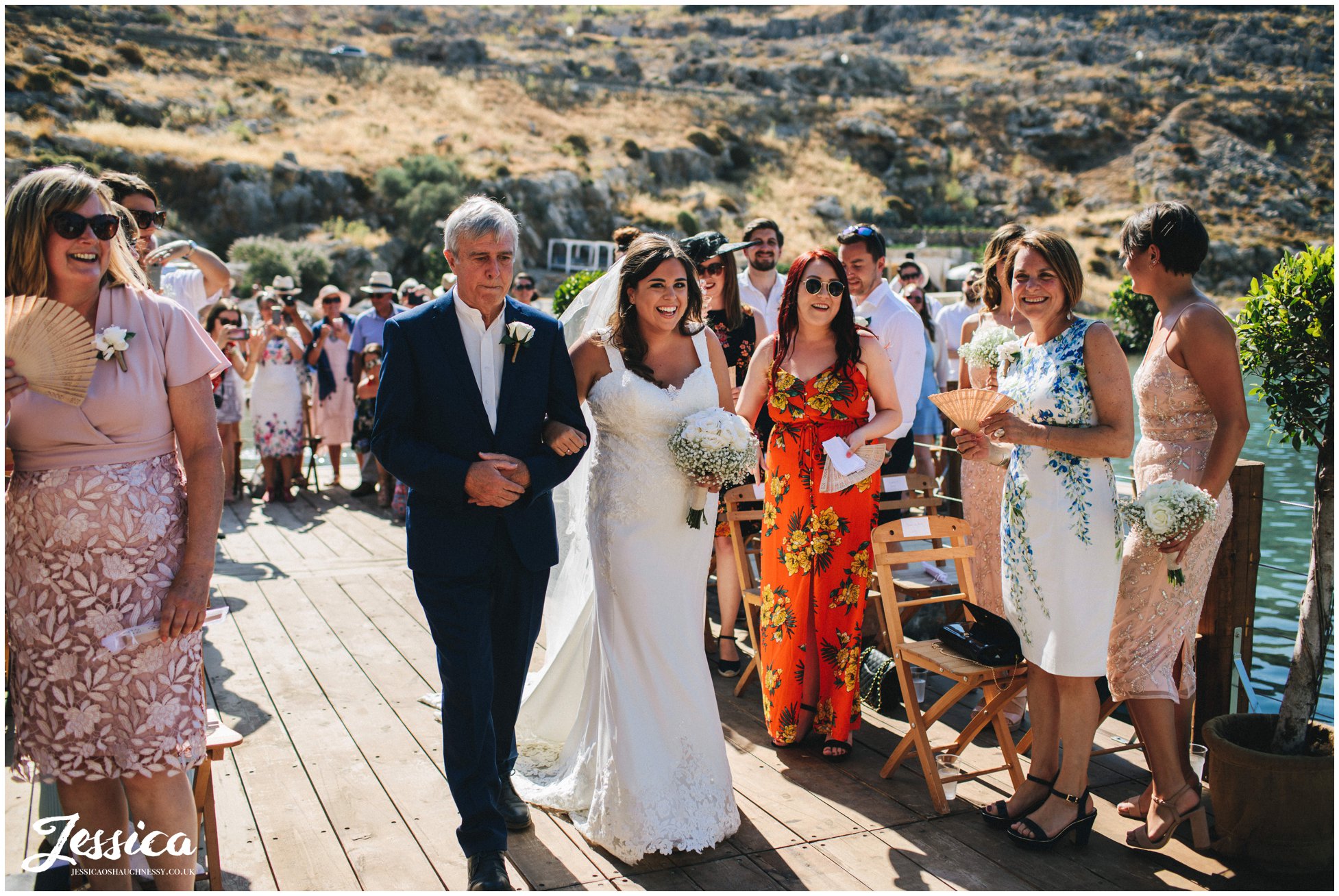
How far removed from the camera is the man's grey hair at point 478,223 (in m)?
3.39

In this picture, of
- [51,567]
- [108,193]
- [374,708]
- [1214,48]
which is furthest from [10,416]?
[1214,48]

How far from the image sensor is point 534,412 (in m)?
3.61

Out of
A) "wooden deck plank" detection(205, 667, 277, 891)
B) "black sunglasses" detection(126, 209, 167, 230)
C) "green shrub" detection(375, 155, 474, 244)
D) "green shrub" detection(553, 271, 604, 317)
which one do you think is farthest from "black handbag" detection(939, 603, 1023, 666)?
"green shrub" detection(375, 155, 474, 244)

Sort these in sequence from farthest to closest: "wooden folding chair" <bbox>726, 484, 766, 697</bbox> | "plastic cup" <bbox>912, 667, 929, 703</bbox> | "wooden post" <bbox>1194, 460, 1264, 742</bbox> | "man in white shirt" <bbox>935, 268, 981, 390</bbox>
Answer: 1. "man in white shirt" <bbox>935, 268, 981, 390</bbox>
2. "plastic cup" <bbox>912, 667, 929, 703</bbox>
3. "wooden folding chair" <bbox>726, 484, 766, 697</bbox>
4. "wooden post" <bbox>1194, 460, 1264, 742</bbox>

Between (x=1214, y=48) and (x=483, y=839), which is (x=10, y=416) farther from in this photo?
(x=1214, y=48)

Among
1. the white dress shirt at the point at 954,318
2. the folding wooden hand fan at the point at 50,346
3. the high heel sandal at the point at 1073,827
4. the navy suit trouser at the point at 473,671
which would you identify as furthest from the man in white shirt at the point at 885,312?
the folding wooden hand fan at the point at 50,346

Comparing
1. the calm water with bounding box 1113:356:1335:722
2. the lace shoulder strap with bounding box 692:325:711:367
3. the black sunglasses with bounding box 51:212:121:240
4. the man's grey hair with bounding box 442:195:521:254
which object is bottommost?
the calm water with bounding box 1113:356:1335:722

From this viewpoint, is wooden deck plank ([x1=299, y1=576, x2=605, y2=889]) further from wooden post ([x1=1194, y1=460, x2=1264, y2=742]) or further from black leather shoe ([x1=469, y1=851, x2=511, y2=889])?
wooden post ([x1=1194, y1=460, x2=1264, y2=742])

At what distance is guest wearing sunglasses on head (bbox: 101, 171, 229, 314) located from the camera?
174 inches

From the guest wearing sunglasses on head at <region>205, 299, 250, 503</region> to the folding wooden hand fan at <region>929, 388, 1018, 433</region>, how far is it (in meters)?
7.32

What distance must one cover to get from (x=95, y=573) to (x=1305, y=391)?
412 cm

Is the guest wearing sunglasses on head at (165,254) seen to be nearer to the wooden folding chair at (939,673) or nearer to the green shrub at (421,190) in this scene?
the wooden folding chair at (939,673)

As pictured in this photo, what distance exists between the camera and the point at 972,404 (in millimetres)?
3740

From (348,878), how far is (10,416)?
6.04ft
